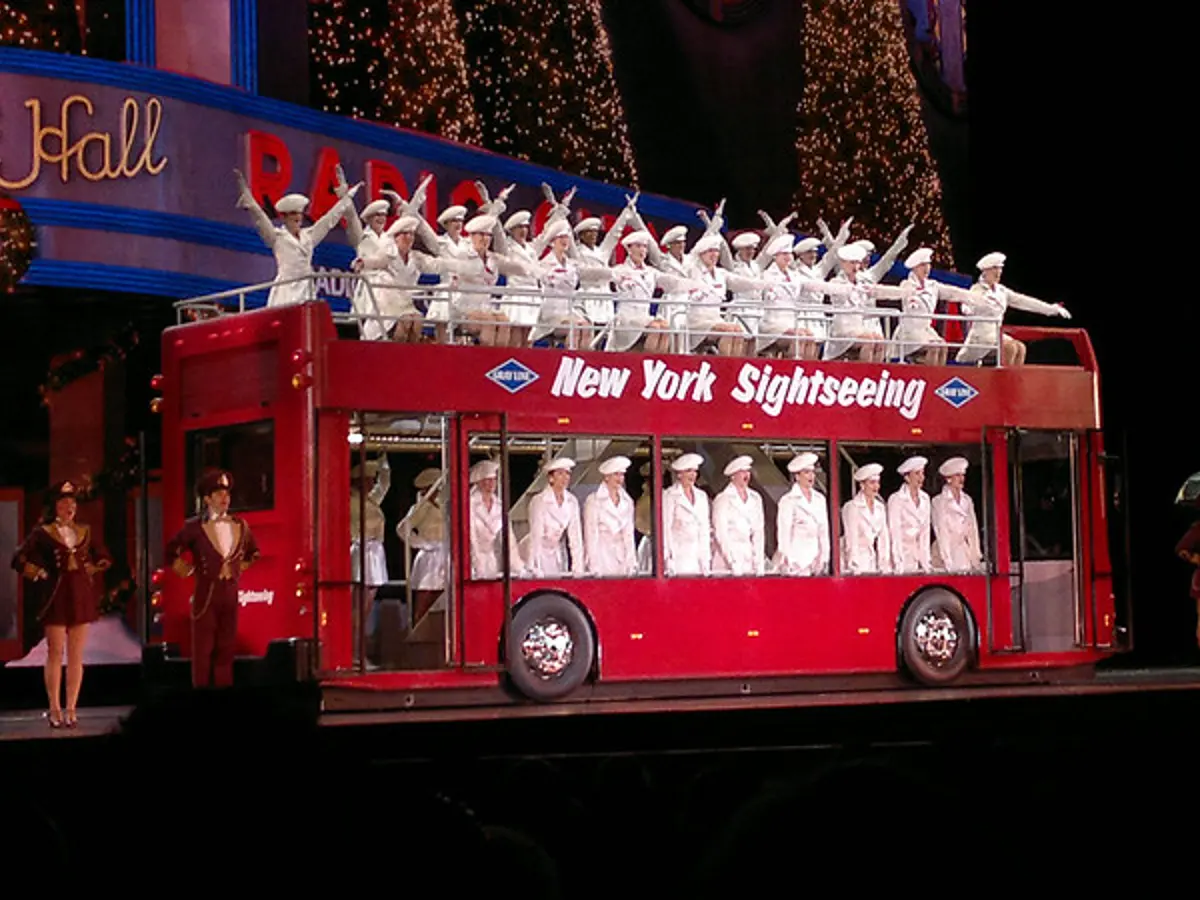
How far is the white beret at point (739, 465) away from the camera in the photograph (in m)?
18.8

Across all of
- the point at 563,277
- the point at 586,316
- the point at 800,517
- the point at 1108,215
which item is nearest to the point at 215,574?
the point at 586,316

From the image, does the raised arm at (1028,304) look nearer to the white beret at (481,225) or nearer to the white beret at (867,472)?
the white beret at (867,472)

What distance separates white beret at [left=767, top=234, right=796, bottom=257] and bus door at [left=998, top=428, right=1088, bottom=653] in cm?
285

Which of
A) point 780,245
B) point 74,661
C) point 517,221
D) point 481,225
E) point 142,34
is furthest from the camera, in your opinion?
point 142,34

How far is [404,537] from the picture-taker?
17750 millimetres

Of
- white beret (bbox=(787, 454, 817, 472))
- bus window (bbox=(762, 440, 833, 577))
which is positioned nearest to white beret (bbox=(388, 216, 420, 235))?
bus window (bbox=(762, 440, 833, 577))

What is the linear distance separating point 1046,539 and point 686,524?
13.3 feet

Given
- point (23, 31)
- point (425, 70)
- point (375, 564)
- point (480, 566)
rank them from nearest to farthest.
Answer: point (480, 566) → point (375, 564) → point (23, 31) → point (425, 70)

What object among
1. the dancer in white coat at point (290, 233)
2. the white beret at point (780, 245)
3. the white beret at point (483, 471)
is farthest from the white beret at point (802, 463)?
the dancer in white coat at point (290, 233)

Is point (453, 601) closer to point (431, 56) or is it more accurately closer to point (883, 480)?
point (883, 480)

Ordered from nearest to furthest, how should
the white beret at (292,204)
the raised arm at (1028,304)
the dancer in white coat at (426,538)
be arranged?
1. the dancer in white coat at (426,538)
2. the white beret at (292,204)
3. the raised arm at (1028,304)

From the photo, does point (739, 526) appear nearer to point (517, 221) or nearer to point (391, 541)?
point (391, 541)

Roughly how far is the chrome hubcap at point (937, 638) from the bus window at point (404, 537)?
15.9ft

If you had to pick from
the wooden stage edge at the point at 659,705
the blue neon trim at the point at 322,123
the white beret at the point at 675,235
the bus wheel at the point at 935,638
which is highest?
the blue neon trim at the point at 322,123
